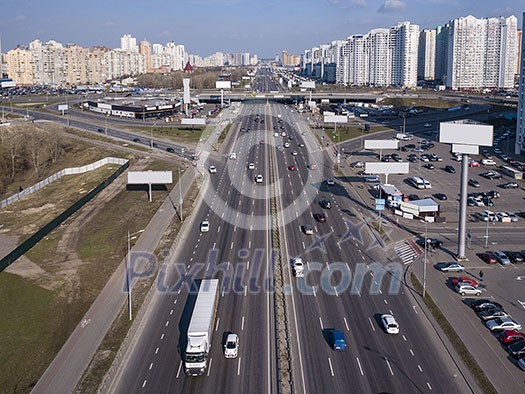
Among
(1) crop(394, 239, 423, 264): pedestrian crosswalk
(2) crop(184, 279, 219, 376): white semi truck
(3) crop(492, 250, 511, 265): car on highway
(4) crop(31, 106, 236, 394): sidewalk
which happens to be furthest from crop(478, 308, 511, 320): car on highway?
(4) crop(31, 106, 236, 394): sidewalk

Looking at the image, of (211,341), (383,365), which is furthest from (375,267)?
(211,341)

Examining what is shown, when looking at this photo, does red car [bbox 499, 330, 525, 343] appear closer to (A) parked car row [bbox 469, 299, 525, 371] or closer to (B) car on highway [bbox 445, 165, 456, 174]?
(A) parked car row [bbox 469, 299, 525, 371]

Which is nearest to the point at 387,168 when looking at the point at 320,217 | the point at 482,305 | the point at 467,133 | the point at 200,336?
the point at 320,217

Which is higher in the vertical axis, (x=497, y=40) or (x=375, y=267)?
(x=497, y=40)

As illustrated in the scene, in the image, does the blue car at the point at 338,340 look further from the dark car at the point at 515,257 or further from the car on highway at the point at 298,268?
the dark car at the point at 515,257

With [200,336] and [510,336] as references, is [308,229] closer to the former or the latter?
[510,336]

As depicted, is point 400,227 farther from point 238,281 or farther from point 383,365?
point 383,365

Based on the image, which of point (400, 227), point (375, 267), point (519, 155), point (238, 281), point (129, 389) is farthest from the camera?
point (519, 155)
